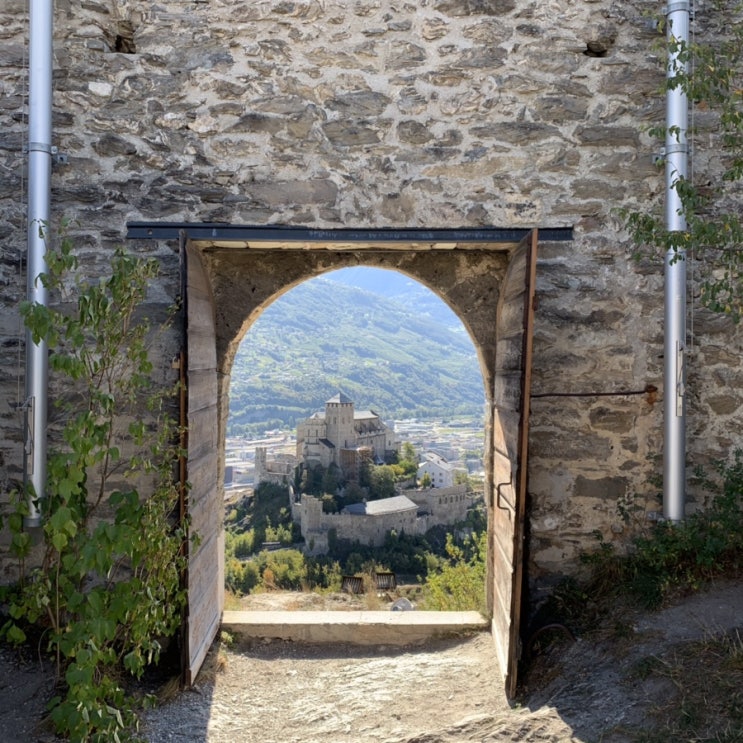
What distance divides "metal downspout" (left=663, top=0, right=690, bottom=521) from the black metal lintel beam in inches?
34.4

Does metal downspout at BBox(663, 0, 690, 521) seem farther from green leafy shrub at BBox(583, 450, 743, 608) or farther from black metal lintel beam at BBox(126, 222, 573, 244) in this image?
black metal lintel beam at BBox(126, 222, 573, 244)

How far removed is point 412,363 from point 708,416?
2784cm

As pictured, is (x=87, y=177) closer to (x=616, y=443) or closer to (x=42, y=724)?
(x=42, y=724)

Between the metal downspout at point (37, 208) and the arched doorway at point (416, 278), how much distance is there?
85cm

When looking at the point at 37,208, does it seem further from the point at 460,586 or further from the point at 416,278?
the point at 460,586

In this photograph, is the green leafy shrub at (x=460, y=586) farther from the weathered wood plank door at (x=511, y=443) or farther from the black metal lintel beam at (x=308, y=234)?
the black metal lintel beam at (x=308, y=234)

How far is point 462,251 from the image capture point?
438cm

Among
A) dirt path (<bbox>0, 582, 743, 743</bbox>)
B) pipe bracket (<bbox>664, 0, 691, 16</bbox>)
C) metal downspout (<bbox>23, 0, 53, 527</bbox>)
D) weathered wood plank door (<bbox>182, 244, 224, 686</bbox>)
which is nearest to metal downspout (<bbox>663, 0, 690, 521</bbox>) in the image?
pipe bracket (<bbox>664, 0, 691, 16</bbox>)

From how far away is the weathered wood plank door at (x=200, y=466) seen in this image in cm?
364

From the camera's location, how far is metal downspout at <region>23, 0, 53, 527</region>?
3.84 m

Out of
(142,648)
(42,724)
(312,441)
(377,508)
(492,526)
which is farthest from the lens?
(312,441)

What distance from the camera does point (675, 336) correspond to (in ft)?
13.2

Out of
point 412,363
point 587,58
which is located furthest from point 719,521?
point 412,363

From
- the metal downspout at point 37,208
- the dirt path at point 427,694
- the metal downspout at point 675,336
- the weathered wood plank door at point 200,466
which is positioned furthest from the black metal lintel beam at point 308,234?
the dirt path at point 427,694
